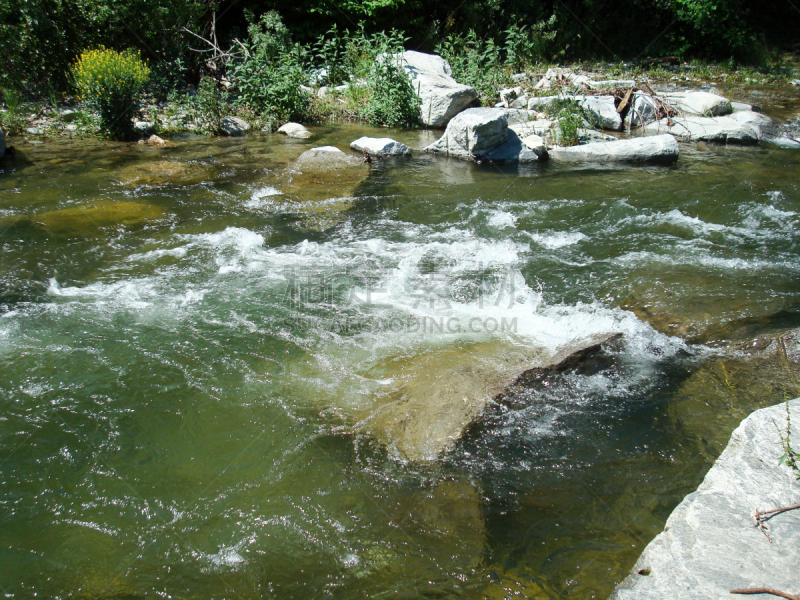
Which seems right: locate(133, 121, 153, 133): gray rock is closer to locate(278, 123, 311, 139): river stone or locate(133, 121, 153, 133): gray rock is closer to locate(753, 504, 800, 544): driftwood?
locate(278, 123, 311, 139): river stone

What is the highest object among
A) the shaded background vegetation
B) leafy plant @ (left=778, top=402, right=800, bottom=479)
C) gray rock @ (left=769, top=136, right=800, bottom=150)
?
the shaded background vegetation

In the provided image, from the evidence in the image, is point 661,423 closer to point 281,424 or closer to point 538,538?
point 538,538

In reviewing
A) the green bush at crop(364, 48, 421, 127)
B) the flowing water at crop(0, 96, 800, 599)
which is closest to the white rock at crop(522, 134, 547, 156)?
the flowing water at crop(0, 96, 800, 599)

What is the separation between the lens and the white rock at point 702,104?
11195 millimetres

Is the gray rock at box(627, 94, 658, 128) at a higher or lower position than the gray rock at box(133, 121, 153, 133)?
higher

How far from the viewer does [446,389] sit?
3693 millimetres

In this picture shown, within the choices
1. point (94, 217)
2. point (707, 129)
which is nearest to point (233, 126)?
point (94, 217)

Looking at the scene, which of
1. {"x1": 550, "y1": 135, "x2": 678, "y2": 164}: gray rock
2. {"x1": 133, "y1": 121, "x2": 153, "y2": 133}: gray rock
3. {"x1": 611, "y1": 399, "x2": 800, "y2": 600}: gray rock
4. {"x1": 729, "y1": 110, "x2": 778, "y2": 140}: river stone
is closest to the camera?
{"x1": 611, "y1": 399, "x2": 800, "y2": 600}: gray rock

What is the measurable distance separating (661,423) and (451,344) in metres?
1.67

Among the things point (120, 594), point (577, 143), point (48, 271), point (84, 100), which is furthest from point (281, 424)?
point (84, 100)

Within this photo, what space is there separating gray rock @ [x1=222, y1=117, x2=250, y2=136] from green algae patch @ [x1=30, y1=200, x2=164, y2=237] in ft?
14.3

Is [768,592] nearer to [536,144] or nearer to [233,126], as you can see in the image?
[536,144]

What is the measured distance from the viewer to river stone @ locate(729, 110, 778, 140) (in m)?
10.6

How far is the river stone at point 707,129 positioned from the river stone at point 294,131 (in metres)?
7.40
